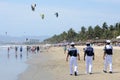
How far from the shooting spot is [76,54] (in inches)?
818

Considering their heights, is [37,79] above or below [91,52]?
below

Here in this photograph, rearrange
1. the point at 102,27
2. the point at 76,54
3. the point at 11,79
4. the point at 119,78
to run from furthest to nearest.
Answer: the point at 102,27, the point at 11,79, the point at 76,54, the point at 119,78

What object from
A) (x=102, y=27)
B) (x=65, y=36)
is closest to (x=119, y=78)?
(x=102, y=27)

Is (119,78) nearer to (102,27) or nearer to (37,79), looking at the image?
(37,79)

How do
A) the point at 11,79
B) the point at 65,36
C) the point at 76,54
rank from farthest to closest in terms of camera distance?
1. the point at 65,36
2. the point at 11,79
3. the point at 76,54

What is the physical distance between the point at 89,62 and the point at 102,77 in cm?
156

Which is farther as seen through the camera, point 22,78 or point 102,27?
point 102,27

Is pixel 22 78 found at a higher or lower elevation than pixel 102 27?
lower

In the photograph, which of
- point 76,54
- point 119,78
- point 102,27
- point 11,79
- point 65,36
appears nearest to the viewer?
point 119,78

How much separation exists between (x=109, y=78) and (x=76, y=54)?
2352 mm

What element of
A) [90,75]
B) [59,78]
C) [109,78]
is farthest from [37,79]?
[109,78]

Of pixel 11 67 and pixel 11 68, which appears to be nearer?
pixel 11 68

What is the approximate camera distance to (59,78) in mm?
21094

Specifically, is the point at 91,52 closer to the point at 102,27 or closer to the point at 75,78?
the point at 75,78
